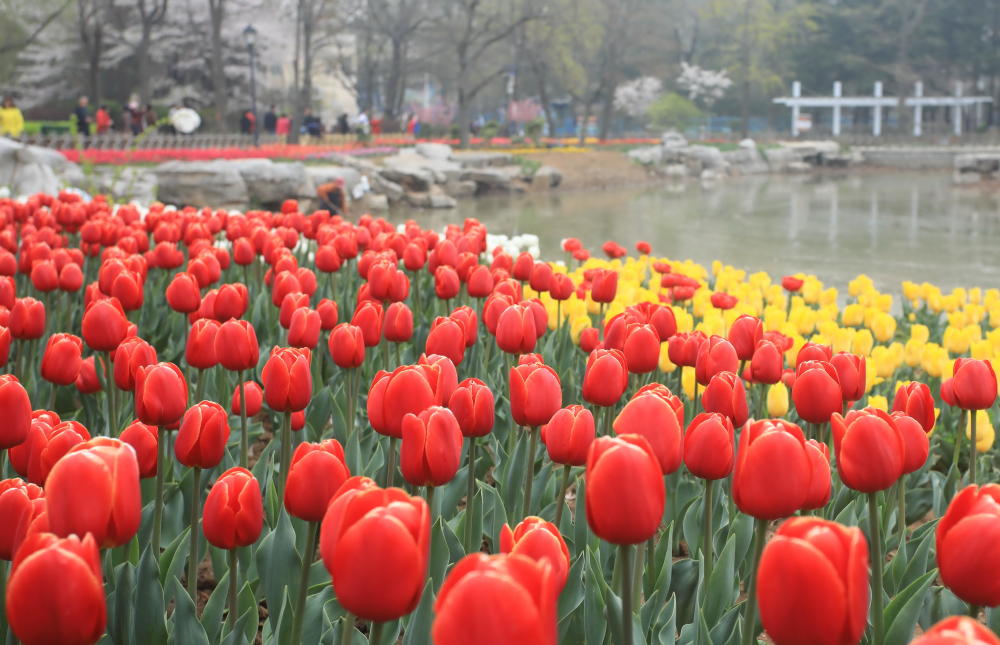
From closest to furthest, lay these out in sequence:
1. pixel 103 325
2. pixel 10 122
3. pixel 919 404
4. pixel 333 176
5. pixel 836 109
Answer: pixel 919 404 < pixel 103 325 < pixel 10 122 < pixel 333 176 < pixel 836 109

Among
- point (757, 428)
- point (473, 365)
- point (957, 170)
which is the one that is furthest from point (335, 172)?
point (957, 170)

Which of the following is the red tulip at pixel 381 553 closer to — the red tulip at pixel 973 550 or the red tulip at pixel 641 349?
the red tulip at pixel 973 550

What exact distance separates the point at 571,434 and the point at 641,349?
0.63 meters

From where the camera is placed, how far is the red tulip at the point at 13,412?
5.67 ft

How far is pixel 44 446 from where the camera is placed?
1.65m

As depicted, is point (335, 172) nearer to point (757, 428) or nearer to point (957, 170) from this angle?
point (757, 428)

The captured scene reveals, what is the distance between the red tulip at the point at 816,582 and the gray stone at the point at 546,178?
27.8 metres

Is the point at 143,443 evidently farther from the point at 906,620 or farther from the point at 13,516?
the point at 906,620

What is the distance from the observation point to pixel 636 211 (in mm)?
21547

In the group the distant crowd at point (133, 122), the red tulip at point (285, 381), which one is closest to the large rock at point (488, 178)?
the distant crowd at point (133, 122)

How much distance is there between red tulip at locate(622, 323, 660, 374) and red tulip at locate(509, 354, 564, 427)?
1.43 feet

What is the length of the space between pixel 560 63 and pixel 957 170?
71.0ft

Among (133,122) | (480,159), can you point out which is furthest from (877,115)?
(133,122)

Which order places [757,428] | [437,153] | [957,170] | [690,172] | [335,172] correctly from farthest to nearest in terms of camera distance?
[690,172] < [957,170] < [437,153] < [335,172] < [757,428]
